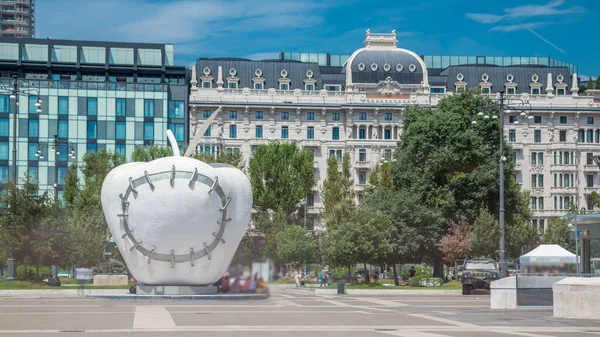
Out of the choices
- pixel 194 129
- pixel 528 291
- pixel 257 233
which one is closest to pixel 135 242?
pixel 528 291

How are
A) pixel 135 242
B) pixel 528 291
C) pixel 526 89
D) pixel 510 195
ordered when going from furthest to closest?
pixel 526 89, pixel 510 195, pixel 135 242, pixel 528 291

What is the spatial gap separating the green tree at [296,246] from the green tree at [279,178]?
10975mm

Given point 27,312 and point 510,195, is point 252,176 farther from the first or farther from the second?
point 27,312

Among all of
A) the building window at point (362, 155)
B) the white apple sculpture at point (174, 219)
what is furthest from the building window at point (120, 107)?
the white apple sculpture at point (174, 219)

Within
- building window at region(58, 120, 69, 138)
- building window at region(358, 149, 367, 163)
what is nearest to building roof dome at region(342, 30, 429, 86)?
building window at region(358, 149, 367, 163)

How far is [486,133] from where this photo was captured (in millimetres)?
79312

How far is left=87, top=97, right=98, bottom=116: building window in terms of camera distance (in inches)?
4621

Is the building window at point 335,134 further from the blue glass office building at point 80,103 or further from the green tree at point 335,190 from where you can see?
the blue glass office building at point 80,103

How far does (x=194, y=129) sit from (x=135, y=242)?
76.0 m

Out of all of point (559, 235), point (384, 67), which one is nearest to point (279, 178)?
point (384, 67)

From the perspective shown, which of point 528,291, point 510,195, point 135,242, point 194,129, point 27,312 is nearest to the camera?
point 27,312

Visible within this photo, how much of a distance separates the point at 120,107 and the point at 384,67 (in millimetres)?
31128

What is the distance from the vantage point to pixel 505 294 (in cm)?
4006

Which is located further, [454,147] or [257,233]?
[257,233]
